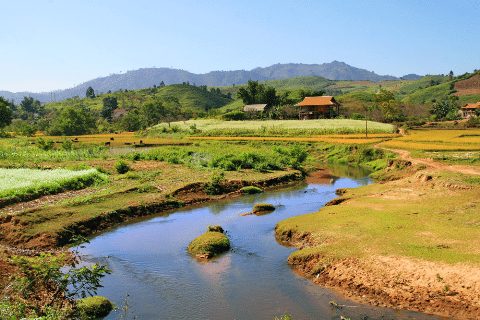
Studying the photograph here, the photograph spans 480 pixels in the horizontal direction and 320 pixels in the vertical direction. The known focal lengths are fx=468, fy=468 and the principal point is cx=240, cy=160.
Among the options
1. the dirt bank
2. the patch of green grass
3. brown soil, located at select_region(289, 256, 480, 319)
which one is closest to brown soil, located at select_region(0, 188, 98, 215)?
the patch of green grass

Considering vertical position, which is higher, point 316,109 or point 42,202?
point 316,109

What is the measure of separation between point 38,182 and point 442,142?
2022 inches

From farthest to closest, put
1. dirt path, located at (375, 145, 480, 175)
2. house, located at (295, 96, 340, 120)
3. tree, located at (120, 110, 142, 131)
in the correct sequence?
tree, located at (120, 110, 142, 131)
house, located at (295, 96, 340, 120)
dirt path, located at (375, 145, 480, 175)

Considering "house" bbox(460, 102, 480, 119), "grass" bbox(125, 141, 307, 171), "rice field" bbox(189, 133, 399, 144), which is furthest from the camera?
"house" bbox(460, 102, 480, 119)

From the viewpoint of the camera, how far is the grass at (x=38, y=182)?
37.7 metres

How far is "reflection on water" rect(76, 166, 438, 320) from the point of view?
19344 mm

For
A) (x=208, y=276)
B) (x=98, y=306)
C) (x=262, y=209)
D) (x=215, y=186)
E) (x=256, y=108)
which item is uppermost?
(x=256, y=108)

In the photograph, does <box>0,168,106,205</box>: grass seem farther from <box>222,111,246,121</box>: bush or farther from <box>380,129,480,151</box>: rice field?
<box>222,111,246,121</box>: bush

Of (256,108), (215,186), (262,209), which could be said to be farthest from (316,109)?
(262,209)

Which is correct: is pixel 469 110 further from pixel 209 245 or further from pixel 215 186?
pixel 209 245

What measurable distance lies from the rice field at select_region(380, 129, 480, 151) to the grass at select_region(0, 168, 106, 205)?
4016 centimetres

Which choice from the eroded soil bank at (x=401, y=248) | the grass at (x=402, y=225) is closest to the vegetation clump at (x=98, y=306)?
the eroded soil bank at (x=401, y=248)

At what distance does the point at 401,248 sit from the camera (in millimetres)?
23047

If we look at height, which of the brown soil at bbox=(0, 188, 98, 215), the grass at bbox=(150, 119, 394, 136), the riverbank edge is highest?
the grass at bbox=(150, 119, 394, 136)
